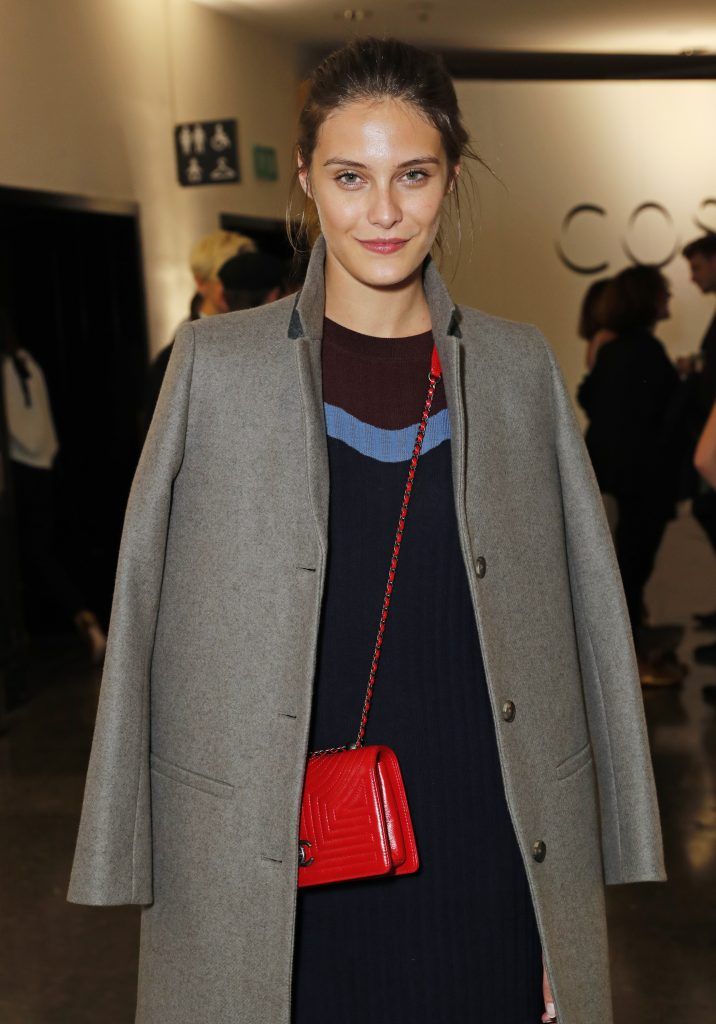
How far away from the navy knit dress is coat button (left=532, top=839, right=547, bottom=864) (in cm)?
5

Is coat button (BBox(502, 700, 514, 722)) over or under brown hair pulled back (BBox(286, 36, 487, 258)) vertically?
under

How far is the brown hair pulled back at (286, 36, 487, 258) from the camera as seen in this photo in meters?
1.86

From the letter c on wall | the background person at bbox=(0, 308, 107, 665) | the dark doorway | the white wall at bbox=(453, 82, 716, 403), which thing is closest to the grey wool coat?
the white wall at bbox=(453, 82, 716, 403)

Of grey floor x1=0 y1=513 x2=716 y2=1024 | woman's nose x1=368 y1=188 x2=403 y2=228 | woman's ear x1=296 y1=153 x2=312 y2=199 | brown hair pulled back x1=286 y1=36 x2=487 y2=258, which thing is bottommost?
grey floor x1=0 y1=513 x2=716 y2=1024

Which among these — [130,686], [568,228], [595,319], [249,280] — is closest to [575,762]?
[130,686]

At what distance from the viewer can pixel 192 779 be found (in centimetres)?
183

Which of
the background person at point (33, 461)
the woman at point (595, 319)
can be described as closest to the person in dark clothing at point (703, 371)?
the woman at point (595, 319)

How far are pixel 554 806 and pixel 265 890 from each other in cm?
40

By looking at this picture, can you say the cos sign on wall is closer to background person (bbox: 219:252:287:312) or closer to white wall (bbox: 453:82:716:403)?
white wall (bbox: 453:82:716:403)

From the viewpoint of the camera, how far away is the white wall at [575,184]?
18.2ft

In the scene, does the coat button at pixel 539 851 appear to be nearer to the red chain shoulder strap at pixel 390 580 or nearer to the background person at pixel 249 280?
the red chain shoulder strap at pixel 390 580

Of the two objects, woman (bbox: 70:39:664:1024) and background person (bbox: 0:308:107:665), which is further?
background person (bbox: 0:308:107:665)

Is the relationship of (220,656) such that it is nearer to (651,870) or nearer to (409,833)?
(409,833)

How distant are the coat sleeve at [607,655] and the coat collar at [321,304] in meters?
0.18
